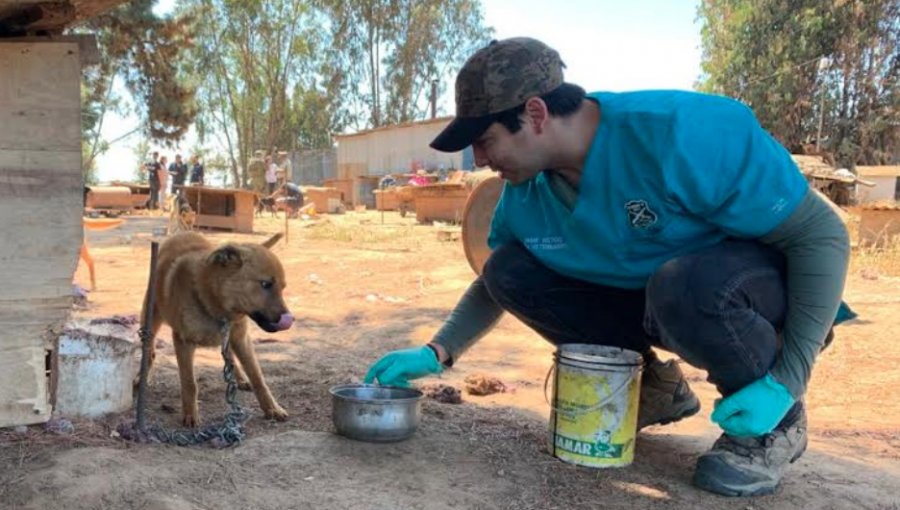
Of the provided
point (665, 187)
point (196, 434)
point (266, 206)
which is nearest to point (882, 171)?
point (266, 206)

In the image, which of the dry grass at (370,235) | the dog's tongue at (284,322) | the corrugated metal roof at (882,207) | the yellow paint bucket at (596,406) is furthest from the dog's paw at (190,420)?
the corrugated metal roof at (882,207)

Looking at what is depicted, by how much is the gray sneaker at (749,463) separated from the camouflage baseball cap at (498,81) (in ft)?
4.22

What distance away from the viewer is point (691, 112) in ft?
7.36

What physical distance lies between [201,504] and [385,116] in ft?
145

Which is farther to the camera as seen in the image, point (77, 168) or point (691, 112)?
point (77, 168)

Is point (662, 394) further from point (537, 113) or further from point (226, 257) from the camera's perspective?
point (226, 257)

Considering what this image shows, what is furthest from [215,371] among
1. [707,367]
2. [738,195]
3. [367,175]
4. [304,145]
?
[304,145]

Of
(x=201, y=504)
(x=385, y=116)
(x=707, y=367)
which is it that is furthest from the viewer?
(x=385, y=116)

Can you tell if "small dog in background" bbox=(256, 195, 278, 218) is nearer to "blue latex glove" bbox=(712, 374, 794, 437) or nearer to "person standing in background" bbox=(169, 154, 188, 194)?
"person standing in background" bbox=(169, 154, 188, 194)

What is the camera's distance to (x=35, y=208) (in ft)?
9.00

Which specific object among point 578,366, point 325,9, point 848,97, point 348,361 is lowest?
point 348,361

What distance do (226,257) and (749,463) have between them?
2.26 metres

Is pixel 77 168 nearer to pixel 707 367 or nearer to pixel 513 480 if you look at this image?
pixel 513 480

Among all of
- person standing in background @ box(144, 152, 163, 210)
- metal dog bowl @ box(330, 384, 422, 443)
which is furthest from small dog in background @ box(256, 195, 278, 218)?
metal dog bowl @ box(330, 384, 422, 443)
